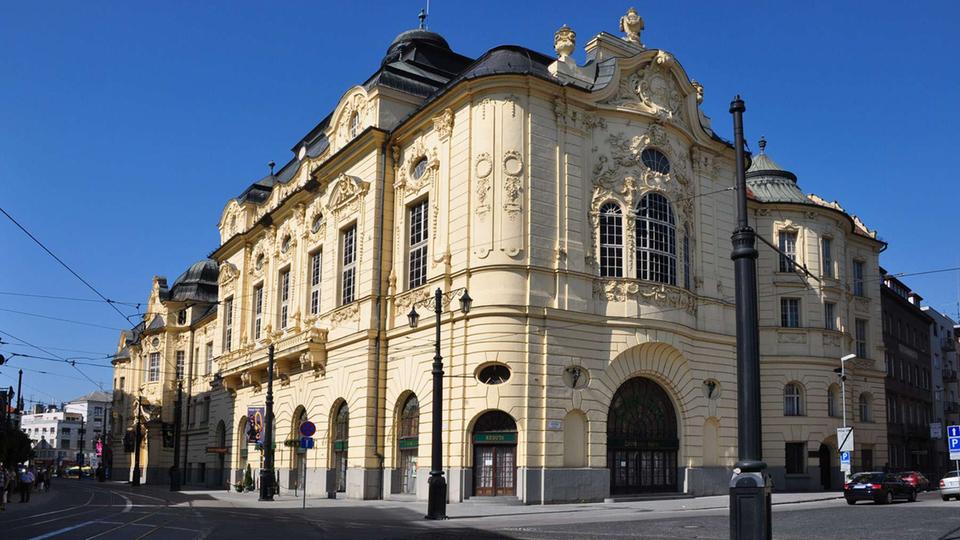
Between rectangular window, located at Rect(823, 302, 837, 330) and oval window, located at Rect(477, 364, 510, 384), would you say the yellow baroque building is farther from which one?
rectangular window, located at Rect(823, 302, 837, 330)

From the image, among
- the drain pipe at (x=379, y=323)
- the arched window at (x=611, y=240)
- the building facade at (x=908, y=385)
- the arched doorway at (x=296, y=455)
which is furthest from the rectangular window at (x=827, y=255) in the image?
the arched doorway at (x=296, y=455)

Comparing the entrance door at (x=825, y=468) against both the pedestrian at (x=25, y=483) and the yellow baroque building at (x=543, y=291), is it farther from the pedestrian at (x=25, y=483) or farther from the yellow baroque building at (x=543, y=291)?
the pedestrian at (x=25, y=483)

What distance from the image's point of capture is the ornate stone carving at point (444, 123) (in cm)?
3600

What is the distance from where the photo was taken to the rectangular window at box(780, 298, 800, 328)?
147 feet

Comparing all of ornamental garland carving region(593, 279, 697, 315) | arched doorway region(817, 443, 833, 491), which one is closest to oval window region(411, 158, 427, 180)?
ornamental garland carving region(593, 279, 697, 315)

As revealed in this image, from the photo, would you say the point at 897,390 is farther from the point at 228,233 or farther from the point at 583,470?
the point at 228,233

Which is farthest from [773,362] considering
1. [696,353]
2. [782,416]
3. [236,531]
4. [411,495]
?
[236,531]

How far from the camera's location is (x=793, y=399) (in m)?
43.8

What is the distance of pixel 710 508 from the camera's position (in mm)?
29828

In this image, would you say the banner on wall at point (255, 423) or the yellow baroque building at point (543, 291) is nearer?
the yellow baroque building at point (543, 291)

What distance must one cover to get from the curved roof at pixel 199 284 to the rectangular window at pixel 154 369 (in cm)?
500

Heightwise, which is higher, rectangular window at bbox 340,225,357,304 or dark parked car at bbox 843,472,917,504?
rectangular window at bbox 340,225,357,304

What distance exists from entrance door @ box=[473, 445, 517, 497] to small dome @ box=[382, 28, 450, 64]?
2191cm

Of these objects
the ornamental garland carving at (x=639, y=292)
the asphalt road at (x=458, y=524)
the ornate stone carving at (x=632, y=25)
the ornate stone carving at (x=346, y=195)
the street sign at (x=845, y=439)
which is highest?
the ornate stone carving at (x=632, y=25)
